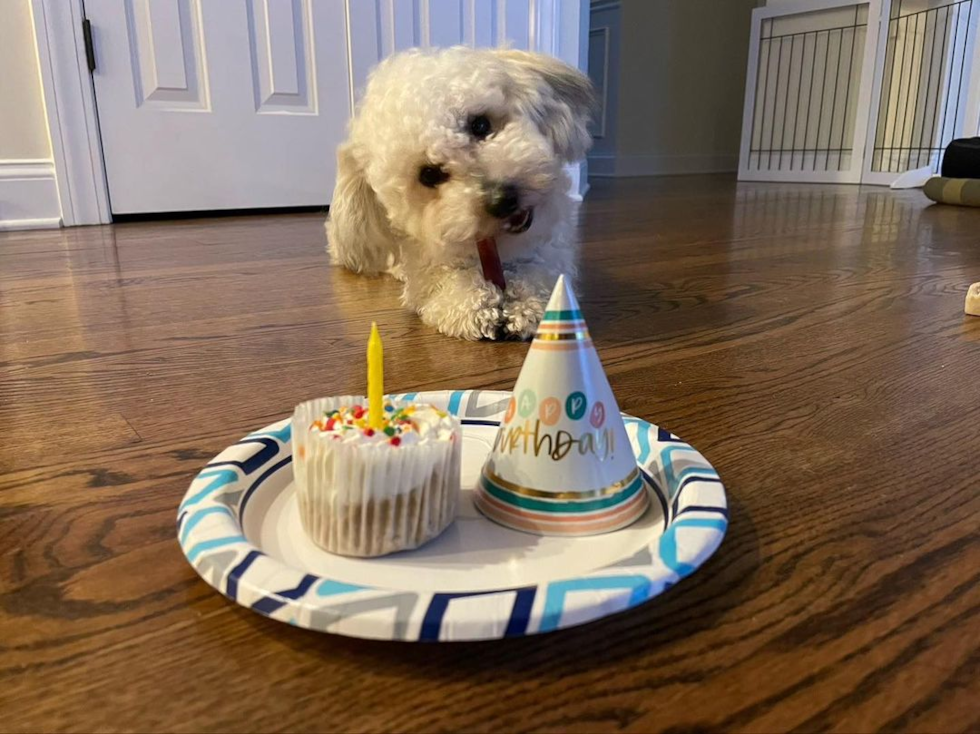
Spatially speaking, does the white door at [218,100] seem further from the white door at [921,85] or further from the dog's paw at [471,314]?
the white door at [921,85]

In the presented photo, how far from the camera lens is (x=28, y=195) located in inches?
96.9

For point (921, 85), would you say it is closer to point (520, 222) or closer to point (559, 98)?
point (559, 98)

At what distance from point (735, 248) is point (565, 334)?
161 cm

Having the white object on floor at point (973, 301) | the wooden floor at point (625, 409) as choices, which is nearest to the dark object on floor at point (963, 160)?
the wooden floor at point (625, 409)

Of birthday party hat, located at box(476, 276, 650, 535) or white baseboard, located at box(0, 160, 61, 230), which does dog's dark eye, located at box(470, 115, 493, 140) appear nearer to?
birthday party hat, located at box(476, 276, 650, 535)

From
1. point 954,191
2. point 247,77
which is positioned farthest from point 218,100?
point 954,191

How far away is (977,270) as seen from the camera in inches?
64.4

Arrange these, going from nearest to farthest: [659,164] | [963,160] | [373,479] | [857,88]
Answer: [373,479]
[963,160]
[857,88]
[659,164]

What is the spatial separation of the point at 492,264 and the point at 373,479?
763 millimetres

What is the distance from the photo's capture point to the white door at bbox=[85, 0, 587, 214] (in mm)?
2547

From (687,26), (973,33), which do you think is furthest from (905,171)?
(687,26)

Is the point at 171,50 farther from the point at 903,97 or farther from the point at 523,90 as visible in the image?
the point at 903,97

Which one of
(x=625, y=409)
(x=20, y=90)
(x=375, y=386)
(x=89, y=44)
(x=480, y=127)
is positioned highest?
(x=89, y=44)

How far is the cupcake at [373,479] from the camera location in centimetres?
48
